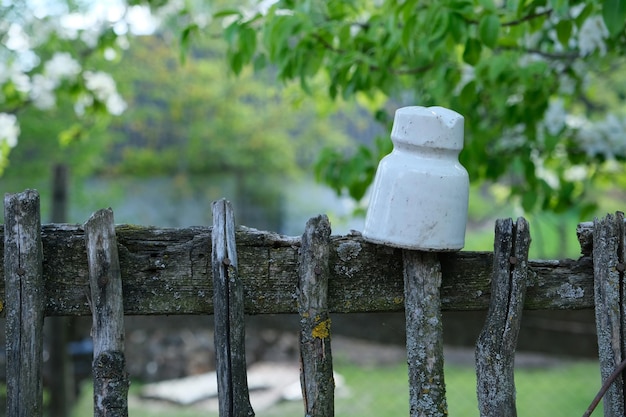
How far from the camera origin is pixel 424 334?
5.20 feet

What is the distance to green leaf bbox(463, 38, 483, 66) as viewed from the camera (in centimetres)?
234

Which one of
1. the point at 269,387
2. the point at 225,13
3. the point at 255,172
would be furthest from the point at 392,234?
the point at 255,172

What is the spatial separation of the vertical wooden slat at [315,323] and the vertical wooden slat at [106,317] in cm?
36

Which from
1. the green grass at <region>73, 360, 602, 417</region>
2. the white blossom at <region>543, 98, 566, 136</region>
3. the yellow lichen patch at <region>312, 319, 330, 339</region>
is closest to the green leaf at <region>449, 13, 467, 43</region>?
the yellow lichen patch at <region>312, 319, 330, 339</region>

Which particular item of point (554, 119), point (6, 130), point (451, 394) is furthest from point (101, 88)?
point (451, 394)

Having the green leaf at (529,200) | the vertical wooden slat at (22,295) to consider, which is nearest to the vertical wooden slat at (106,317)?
the vertical wooden slat at (22,295)

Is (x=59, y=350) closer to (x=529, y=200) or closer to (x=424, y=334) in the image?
(x=529, y=200)

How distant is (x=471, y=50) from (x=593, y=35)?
543 mm

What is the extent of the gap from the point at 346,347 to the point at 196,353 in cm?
154

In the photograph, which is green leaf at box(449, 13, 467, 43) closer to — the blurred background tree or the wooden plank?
the blurred background tree

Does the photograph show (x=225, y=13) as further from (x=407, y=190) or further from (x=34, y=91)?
(x=34, y=91)

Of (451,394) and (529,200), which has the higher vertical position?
(529,200)

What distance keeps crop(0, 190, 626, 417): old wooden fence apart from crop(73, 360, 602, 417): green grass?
373 centimetres

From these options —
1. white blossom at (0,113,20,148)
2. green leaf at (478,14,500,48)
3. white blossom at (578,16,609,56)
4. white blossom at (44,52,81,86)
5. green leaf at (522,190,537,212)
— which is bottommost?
green leaf at (522,190,537,212)
